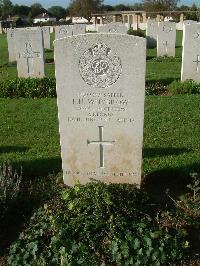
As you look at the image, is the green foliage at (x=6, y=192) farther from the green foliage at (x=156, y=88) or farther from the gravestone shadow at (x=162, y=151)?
the green foliage at (x=156, y=88)

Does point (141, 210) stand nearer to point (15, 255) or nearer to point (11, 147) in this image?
point (15, 255)

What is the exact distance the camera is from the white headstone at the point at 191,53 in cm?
1139

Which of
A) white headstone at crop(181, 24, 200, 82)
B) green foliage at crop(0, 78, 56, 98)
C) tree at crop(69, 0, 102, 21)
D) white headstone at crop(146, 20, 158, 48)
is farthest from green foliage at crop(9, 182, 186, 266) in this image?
tree at crop(69, 0, 102, 21)

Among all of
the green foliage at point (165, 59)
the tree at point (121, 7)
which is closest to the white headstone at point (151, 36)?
the green foliage at point (165, 59)

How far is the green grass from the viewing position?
5.96m

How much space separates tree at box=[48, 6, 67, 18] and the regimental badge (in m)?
93.5

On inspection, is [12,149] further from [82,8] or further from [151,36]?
[82,8]

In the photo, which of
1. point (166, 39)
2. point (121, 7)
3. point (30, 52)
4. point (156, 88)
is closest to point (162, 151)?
point (156, 88)

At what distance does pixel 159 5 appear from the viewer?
6419 centimetres

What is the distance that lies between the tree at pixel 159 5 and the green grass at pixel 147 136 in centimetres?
5745

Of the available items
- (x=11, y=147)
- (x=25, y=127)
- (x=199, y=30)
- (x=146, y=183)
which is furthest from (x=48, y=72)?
(x=146, y=183)

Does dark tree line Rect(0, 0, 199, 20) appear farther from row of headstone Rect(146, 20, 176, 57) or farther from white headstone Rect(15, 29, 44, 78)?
white headstone Rect(15, 29, 44, 78)

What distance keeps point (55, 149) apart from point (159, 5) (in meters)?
61.8

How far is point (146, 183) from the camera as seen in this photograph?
5.61m
